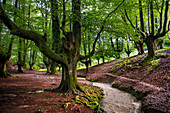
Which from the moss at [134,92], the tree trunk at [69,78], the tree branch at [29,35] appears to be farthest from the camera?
the moss at [134,92]

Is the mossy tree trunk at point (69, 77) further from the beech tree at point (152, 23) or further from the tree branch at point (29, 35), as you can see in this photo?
the beech tree at point (152, 23)

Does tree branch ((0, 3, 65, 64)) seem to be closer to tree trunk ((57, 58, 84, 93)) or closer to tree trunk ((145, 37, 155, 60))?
tree trunk ((57, 58, 84, 93))

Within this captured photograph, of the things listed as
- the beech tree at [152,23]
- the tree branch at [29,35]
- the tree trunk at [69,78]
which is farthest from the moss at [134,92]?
the beech tree at [152,23]

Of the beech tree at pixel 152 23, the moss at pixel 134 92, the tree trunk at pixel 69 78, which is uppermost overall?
the beech tree at pixel 152 23

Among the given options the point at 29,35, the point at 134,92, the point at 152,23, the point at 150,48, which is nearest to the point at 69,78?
the point at 29,35

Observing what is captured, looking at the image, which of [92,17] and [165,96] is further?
A: [92,17]

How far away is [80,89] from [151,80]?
572cm

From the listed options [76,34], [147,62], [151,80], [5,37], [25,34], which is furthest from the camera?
[5,37]

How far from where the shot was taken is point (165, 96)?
5336mm

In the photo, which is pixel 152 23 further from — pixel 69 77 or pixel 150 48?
pixel 69 77

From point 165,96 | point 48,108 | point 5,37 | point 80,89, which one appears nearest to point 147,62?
point 165,96

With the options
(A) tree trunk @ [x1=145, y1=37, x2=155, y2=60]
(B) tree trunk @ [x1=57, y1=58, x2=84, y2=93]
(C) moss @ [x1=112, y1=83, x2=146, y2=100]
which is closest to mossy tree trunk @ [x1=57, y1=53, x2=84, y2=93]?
(B) tree trunk @ [x1=57, y1=58, x2=84, y2=93]

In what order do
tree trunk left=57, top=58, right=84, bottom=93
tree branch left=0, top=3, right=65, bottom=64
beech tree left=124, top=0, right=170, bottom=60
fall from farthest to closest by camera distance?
beech tree left=124, top=0, right=170, bottom=60 → tree trunk left=57, top=58, right=84, bottom=93 → tree branch left=0, top=3, right=65, bottom=64

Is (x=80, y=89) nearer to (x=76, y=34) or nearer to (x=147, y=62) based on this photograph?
A: (x=76, y=34)
